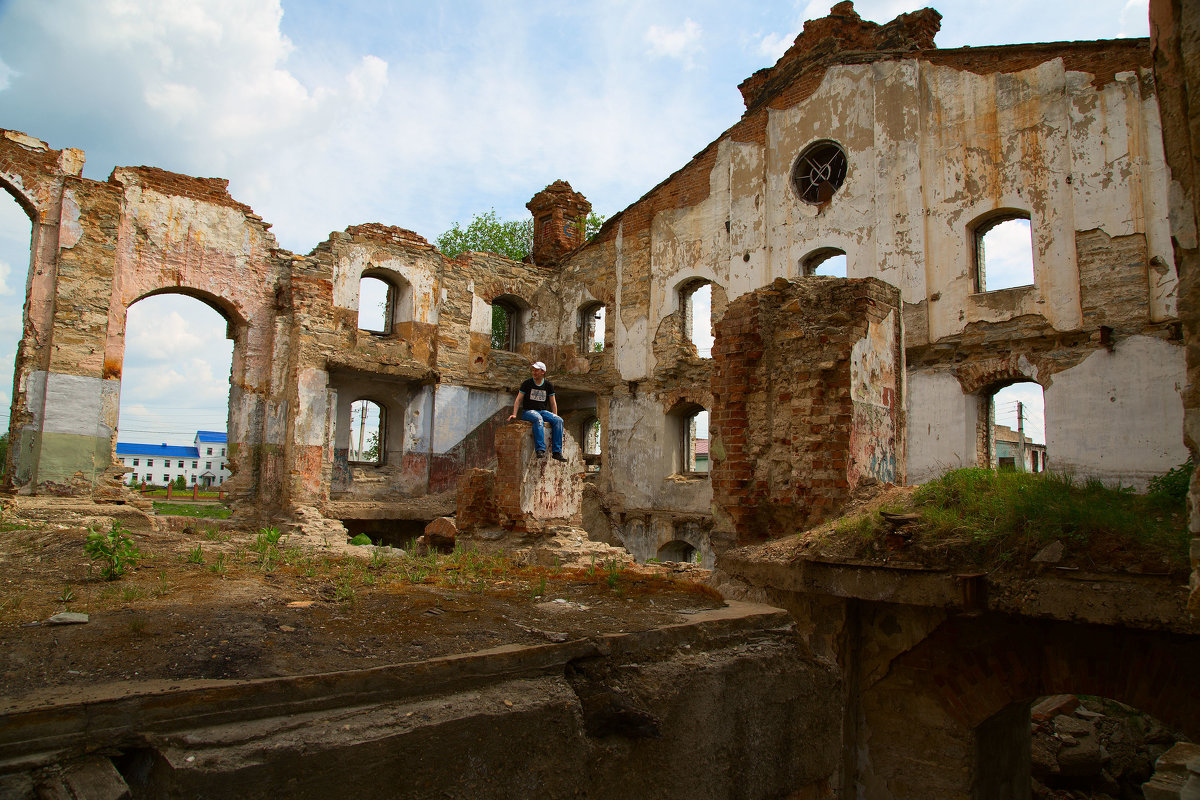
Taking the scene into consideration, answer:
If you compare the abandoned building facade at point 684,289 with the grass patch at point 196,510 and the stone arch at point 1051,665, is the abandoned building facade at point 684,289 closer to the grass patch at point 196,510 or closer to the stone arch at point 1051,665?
the grass patch at point 196,510

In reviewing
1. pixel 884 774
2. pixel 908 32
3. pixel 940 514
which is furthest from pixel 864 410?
pixel 908 32

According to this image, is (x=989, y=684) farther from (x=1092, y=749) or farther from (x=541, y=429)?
(x=541, y=429)

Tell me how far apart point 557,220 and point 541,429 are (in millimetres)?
12150

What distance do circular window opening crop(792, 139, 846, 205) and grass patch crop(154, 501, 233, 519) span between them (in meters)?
12.7

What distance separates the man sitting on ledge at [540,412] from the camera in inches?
361

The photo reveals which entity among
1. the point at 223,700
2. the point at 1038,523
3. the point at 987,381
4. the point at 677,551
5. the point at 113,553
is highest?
the point at 987,381

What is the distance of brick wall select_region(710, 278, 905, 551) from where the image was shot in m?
5.58

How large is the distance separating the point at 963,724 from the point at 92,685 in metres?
4.31

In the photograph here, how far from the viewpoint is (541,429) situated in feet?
30.1

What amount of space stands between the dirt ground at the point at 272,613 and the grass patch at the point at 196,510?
10.2 m

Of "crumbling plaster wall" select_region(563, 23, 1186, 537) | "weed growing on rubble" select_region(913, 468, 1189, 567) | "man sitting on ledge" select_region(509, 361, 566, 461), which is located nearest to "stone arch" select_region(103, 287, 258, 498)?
"man sitting on ledge" select_region(509, 361, 566, 461)

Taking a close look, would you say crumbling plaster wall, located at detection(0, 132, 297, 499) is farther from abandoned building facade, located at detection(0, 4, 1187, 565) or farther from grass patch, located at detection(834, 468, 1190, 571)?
grass patch, located at detection(834, 468, 1190, 571)

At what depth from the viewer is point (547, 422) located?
9570 millimetres

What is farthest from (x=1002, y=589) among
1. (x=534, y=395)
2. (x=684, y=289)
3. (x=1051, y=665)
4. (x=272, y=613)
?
(x=684, y=289)
